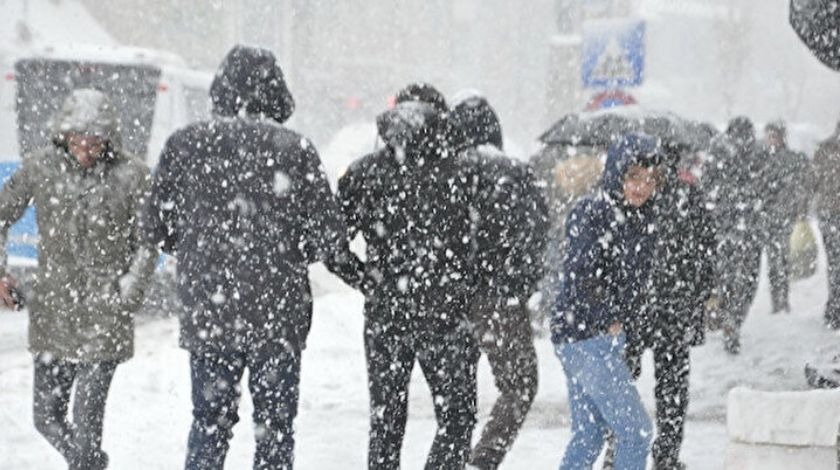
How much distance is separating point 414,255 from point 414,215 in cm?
16

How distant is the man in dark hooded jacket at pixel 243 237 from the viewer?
173 inches

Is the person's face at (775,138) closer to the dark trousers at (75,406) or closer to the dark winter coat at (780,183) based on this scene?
the dark winter coat at (780,183)

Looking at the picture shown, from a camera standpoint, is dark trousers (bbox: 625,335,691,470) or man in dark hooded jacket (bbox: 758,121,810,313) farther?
man in dark hooded jacket (bbox: 758,121,810,313)

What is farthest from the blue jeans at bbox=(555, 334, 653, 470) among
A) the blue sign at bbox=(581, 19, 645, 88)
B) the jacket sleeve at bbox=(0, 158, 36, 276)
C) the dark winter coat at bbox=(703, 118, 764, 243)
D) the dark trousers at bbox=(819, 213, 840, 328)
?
the blue sign at bbox=(581, 19, 645, 88)

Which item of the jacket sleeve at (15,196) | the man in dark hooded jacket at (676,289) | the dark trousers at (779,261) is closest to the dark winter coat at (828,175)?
the dark trousers at (779,261)

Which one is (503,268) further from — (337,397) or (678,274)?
(337,397)

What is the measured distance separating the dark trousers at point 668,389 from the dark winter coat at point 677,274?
47mm

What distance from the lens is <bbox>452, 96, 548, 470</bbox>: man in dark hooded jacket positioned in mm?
5285

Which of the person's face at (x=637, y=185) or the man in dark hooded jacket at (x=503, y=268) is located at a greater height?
the person's face at (x=637, y=185)

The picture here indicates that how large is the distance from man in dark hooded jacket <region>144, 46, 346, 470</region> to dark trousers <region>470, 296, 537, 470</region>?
1.16 m

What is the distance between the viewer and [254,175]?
14.4 ft

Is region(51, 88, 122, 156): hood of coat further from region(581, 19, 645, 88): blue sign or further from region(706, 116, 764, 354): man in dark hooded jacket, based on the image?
region(581, 19, 645, 88): blue sign

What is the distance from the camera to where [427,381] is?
16.4ft

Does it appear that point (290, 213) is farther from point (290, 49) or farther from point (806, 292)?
point (290, 49)
